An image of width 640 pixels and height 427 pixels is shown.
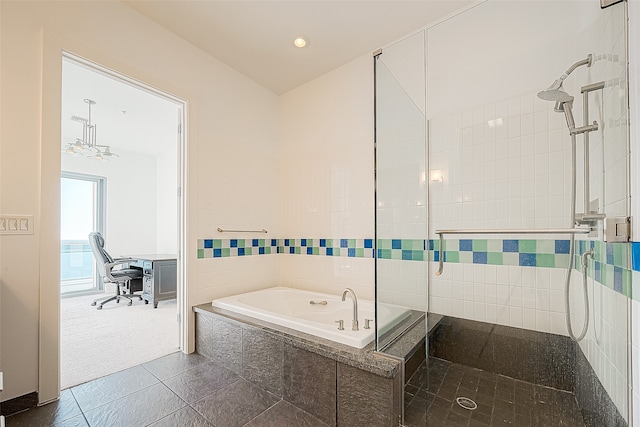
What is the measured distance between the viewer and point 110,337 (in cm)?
278

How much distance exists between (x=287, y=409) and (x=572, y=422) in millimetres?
1440

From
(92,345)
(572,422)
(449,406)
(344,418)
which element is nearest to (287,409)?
(344,418)

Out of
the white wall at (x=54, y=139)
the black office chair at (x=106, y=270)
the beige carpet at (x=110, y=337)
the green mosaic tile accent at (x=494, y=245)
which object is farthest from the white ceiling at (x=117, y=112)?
Result: the green mosaic tile accent at (x=494, y=245)

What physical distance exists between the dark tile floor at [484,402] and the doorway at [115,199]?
1914mm

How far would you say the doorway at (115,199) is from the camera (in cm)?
241

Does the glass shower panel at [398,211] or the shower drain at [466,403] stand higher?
the glass shower panel at [398,211]

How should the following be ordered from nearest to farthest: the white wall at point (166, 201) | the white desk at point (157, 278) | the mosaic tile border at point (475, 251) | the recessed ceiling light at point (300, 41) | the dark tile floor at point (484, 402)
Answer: the mosaic tile border at point (475, 251)
the dark tile floor at point (484, 402)
the recessed ceiling light at point (300, 41)
the white desk at point (157, 278)
the white wall at point (166, 201)

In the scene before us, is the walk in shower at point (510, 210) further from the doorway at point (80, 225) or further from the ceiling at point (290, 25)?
the doorway at point (80, 225)

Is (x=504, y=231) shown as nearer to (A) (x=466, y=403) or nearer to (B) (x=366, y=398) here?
(A) (x=466, y=403)

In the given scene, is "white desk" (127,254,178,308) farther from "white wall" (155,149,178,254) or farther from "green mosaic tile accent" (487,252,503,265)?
"green mosaic tile accent" (487,252,503,265)

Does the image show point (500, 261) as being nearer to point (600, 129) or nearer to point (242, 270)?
point (600, 129)

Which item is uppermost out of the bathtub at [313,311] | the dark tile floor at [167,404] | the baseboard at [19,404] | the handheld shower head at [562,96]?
the handheld shower head at [562,96]

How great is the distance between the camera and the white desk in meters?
3.98

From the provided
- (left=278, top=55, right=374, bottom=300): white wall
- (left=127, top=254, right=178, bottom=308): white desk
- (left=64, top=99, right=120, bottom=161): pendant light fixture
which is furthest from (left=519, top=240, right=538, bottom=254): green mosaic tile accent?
(left=64, top=99, right=120, bottom=161): pendant light fixture
